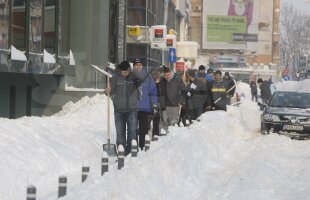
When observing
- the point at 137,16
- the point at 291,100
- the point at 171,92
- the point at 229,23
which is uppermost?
the point at 229,23

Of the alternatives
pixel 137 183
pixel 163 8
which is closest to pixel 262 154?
pixel 137 183

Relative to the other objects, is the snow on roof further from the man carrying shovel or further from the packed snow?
the man carrying shovel

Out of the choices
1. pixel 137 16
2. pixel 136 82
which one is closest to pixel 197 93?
pixel 136 82

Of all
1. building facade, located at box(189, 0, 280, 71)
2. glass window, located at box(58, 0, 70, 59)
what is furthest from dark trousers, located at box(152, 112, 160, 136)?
building facade, located at box(189, 0, 280, 71)

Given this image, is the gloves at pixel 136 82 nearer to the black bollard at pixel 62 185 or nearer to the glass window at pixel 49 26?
the black bollard at pixel 62 185

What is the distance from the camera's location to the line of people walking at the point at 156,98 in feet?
39.4

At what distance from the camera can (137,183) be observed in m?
7.27

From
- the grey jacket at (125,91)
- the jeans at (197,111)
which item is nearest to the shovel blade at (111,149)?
the grey jacket at (125,91)

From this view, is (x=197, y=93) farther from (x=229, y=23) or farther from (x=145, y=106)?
(x=229, y=23)

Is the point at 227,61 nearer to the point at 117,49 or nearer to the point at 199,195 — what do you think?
the point at 117,49

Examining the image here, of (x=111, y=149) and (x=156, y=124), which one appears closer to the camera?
(x=111, y=149)

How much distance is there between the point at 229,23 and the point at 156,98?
110 meters

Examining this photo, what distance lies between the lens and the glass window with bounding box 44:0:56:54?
805 inches

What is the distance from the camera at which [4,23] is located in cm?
1673
